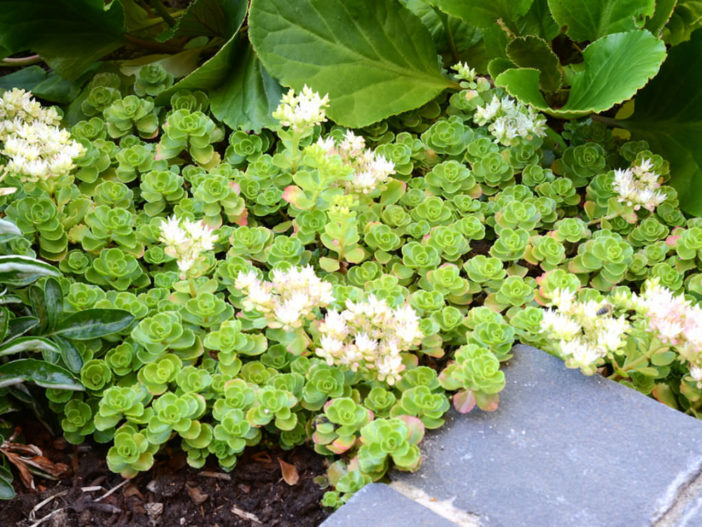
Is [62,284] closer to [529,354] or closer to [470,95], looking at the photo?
[529,354]

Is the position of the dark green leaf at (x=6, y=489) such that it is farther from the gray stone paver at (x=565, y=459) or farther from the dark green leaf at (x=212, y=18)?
the dark green leaf at (x=212, y=18)

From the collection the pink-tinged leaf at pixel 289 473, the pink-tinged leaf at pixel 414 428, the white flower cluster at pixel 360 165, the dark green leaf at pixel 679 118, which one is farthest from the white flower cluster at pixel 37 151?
the dark green leaf at pixel 679 118

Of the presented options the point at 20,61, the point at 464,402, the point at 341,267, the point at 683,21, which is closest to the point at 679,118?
the point at 683,21

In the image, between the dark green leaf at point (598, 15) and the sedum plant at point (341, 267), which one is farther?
the dark green leaf at point (598, 15)

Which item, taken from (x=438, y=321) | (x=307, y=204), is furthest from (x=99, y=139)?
(x=438, y=321)

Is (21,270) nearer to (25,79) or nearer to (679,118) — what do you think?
(25,79)
